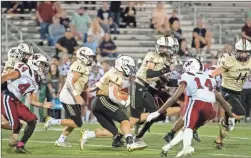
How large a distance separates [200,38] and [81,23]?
9.76ft

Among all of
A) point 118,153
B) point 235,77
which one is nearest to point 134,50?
point 235,77

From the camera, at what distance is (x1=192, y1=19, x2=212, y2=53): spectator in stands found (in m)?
22.8

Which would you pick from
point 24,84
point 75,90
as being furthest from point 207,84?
point 24,84

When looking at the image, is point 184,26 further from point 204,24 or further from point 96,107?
point 96,107

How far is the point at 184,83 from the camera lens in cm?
1298

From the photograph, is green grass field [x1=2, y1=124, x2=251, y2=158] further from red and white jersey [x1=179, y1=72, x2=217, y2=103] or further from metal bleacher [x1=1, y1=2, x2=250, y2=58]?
metal bleacher [x1=1, y1=2, x2=250, y2=58]

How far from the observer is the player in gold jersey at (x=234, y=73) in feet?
49.2

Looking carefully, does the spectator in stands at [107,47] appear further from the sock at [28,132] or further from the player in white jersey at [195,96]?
the player in white jersey at [195,96]

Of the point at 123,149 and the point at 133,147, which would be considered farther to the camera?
the point at 123,149

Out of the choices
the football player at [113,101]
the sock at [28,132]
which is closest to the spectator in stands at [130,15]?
the football player at [113,101]

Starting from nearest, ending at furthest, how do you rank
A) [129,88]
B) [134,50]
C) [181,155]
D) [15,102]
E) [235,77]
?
[181,155] → [15,102] → [235,77] → [129,88] → [134,50]

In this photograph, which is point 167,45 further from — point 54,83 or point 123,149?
point 54,83

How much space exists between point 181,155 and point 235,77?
118 inches

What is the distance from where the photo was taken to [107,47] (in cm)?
2230
